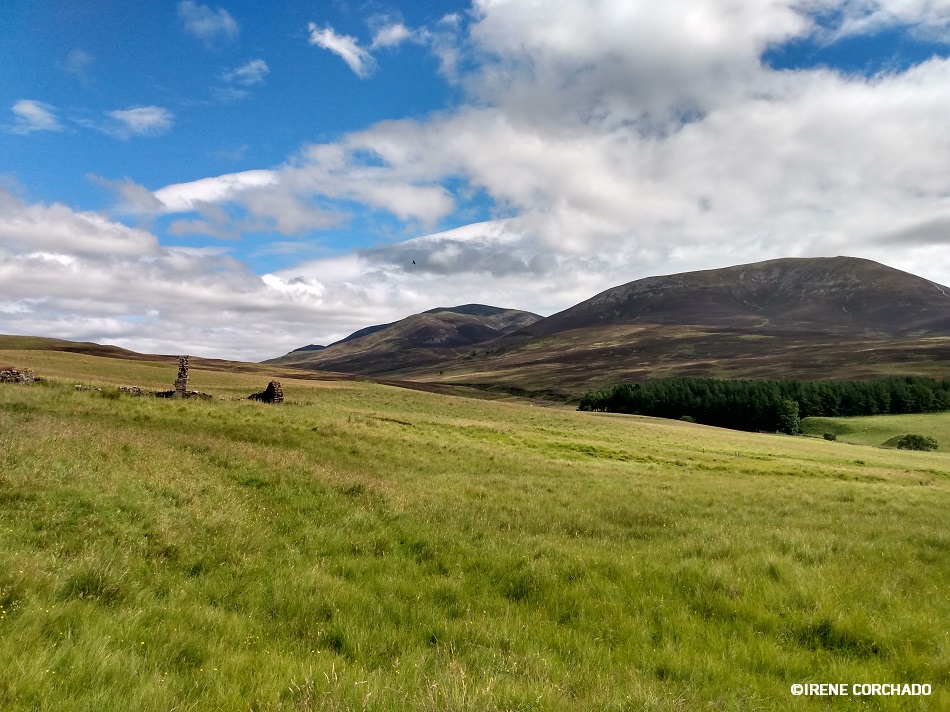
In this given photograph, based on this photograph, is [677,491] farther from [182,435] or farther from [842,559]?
[182,435]

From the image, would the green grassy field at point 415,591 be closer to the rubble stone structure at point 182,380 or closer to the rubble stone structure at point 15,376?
the rubble stone structure at point 15,376

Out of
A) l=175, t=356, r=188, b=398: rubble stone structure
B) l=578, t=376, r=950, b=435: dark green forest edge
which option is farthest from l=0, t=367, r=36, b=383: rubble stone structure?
l=578, t=376, r=950, b=435: dark green forest edge

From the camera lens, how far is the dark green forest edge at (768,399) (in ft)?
367

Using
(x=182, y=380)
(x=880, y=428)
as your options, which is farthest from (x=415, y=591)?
(x=880, y=428)

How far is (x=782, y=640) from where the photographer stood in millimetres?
6566

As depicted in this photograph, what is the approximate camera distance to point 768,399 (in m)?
109

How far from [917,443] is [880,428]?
17.4 m

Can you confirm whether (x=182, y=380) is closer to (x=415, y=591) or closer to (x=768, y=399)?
(x=415, y=591)

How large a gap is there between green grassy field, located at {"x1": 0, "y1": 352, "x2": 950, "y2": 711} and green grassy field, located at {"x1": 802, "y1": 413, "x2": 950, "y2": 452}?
85.2 metres

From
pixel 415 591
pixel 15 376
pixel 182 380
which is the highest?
pixel 182 380

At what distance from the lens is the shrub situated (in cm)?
7212

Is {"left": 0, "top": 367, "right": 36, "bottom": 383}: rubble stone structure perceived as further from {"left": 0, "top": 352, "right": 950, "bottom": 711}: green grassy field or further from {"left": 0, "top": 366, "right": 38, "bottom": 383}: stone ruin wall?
{"left": 0, "top": 352, "right": 950, "bottom": 711}: green grassy field

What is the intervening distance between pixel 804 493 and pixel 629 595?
670 inches

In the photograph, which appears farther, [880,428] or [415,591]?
[880,428]
